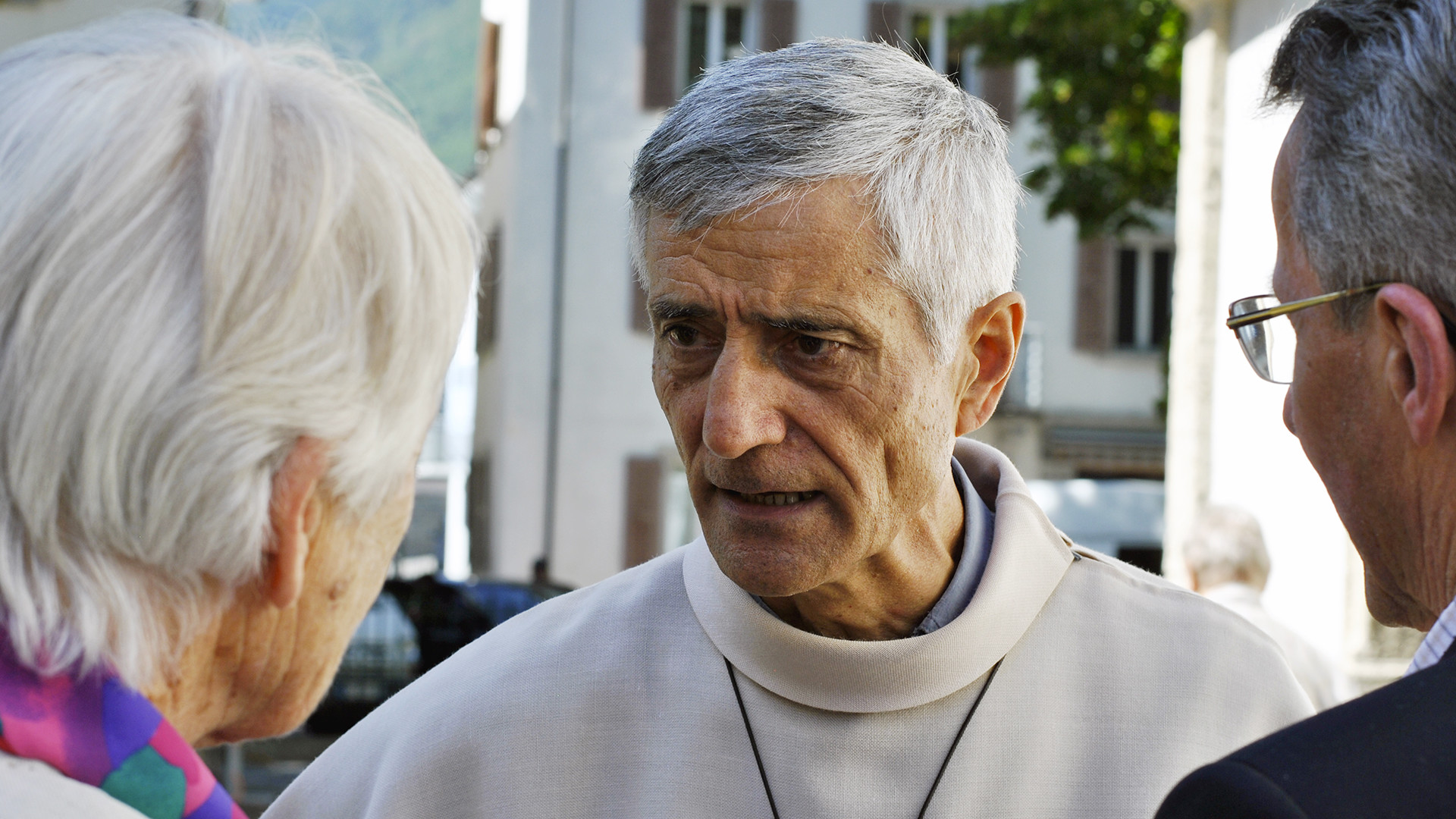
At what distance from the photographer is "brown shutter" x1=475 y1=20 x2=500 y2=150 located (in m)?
18.8

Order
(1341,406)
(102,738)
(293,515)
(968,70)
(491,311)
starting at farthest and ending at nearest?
(491,311) → (968,70) → (1341,406) → (293,515) → (102,738)

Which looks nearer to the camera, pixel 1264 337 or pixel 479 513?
pixel 1264 337

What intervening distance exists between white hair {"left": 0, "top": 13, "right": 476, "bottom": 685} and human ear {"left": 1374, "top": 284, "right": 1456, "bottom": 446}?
2.90 ft

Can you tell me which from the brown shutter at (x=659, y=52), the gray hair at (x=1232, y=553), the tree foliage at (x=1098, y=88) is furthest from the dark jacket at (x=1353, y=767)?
the brown shutter at (x=659, y=52)

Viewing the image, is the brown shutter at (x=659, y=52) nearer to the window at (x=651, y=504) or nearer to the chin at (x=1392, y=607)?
the window at (x=651, y=504)

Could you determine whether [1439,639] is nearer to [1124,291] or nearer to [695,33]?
[695,33]

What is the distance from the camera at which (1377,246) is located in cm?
132

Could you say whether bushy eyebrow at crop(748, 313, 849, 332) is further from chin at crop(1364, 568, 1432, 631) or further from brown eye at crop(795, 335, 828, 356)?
chin at crop(1364, 568, 1432, 631)

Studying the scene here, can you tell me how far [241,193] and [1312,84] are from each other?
103 centimetres

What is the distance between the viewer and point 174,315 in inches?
46.0

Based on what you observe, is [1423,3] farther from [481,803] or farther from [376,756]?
[376,756]

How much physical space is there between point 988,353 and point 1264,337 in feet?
1.44

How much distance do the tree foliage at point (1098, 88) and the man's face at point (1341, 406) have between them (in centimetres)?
931

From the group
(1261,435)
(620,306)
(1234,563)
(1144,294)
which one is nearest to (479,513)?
(620,306)
